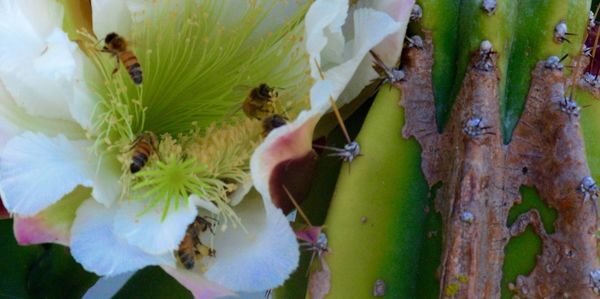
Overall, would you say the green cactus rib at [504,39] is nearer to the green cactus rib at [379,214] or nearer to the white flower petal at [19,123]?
the green cactus rib at [379,214]

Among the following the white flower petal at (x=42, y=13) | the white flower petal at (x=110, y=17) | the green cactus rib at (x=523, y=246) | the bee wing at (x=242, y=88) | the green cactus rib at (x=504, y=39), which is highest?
the white flower petal at (x=42, y=13)

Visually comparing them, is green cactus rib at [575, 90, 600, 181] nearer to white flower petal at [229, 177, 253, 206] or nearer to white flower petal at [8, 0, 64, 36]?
white flower petal at [229, 177, 253, 206]

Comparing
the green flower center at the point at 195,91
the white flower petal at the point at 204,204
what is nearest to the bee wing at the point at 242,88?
the green flower center at the point at 195,91

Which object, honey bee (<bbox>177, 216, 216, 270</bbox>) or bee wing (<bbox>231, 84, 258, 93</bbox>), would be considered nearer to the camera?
honey bee (<bbox>177, 216, 216, 270</bbox>)

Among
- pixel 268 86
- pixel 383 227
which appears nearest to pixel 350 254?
pixel 383 227

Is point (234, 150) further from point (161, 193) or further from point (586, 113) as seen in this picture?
point (586, 113)

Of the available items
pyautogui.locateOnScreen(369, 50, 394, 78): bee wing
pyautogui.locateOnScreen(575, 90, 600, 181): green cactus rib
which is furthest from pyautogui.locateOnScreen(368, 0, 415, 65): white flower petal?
pyautogui.locateOnScreen(575, 90, 600, 181): green cactus rib
